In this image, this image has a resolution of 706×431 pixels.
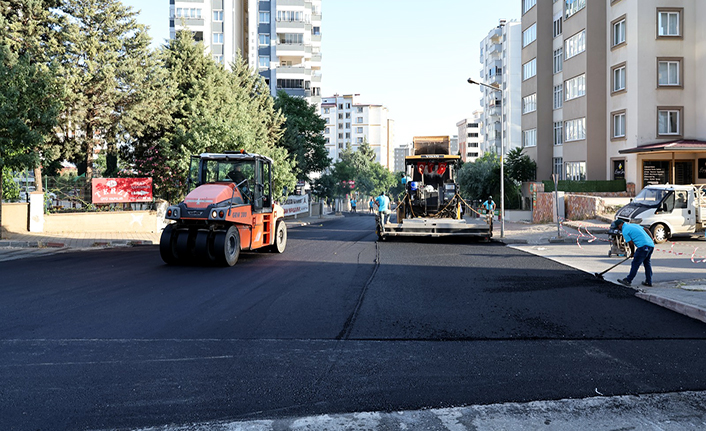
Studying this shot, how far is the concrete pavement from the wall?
0.45 m

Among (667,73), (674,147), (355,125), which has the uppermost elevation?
(355,125)

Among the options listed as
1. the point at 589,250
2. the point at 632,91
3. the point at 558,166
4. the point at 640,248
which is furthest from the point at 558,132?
the point at 640,248

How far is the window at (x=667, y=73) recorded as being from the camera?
33.5 meters

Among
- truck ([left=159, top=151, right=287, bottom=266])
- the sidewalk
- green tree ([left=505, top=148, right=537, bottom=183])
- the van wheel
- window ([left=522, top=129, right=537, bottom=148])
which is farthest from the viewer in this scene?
window ([left=522, top=129, right=537, bottom=148])

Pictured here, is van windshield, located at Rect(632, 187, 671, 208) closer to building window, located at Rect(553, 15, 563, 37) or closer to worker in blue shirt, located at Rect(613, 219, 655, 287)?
worker in blue shirt, located at Rect(613, 219, 655, 287)

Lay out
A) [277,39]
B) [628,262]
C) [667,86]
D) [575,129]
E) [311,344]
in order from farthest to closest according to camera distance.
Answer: [277,39] < [575,129] < [667,86] < [628,262] < [311,344]

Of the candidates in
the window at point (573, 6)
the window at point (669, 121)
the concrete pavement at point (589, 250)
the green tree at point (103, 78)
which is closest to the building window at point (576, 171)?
the window at point (669, 121)

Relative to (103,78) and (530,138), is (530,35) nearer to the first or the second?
(530,138)

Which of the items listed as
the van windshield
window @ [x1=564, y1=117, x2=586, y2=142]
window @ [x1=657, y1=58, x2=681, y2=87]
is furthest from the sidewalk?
window @ [x1=564, y1=117, x2=586, y2=142]

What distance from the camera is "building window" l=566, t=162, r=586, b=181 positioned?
39.2 meters

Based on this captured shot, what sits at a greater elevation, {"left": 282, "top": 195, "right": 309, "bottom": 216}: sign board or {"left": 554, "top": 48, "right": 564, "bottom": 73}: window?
{"left": 554, "top": 48, "right": 564, "bottom": 73}: window

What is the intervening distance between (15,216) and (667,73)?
3222cm

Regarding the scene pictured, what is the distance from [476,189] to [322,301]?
44.2 meters

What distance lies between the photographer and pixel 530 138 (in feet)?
154
